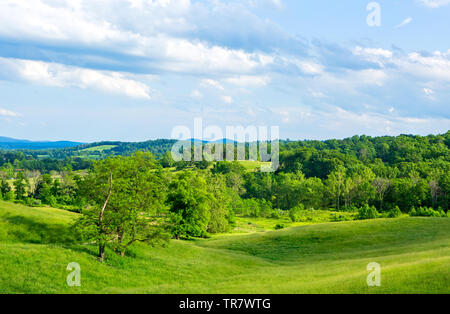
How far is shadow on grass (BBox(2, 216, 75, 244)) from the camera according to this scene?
35.9 meters

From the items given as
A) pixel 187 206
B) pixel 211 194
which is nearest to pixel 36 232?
pixel 187 206

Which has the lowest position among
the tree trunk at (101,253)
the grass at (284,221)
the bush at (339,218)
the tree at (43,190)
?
the grass at (284,221)

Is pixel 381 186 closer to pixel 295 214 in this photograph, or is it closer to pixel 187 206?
pixel 295 214

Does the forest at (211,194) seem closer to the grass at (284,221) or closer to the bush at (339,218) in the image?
the bush at (339,218)

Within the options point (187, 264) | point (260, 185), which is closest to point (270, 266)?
point (187, 264)

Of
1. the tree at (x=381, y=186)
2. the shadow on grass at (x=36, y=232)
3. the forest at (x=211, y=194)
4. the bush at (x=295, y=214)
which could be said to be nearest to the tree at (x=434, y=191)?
the forest at (x=211, y=194)

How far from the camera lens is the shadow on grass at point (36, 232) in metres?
35.9

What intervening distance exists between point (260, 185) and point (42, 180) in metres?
94.5

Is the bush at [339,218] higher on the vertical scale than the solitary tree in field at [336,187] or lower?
lower

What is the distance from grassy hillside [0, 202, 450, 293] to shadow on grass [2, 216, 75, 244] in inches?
3.7

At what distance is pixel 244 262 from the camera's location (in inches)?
1591

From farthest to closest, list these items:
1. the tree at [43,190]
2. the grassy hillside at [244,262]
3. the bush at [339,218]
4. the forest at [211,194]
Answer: the tree at [43,190]
the bush at [339,218]
the forest at [211,194]
the grassy hillside at [244,262]

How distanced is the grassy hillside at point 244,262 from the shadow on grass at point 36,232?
0.30 ft

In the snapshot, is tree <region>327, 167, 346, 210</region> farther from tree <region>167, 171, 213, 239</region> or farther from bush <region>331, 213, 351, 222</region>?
tree <region>167, 171, 213, 239</region>
